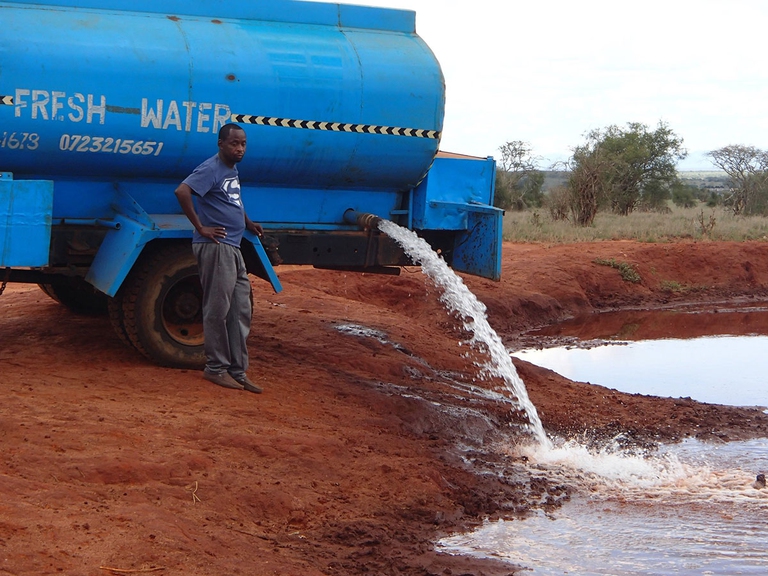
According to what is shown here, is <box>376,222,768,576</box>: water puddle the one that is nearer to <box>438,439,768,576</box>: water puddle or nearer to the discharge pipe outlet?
<box>438,439,768,576</box>: water puddle

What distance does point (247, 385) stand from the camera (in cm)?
628

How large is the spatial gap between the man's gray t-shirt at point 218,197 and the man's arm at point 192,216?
0.03 metres

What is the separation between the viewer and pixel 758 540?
16.7 ft

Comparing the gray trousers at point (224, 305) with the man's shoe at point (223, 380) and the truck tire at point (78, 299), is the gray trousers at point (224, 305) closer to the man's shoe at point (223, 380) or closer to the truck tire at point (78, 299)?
the man's shoe at point (223, 380)

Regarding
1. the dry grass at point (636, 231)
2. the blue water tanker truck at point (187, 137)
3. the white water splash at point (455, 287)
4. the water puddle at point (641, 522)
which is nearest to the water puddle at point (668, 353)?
the white water splash at point (455, 287)

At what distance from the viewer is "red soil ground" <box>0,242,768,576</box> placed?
4.00 meters

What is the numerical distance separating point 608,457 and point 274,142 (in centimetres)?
323

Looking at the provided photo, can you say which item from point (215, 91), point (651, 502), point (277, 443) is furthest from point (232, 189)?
point (651, 502)

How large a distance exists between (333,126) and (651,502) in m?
3.39

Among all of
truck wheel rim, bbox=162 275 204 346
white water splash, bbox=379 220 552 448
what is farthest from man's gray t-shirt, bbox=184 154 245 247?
white water splash, bbox=379 220 552 448

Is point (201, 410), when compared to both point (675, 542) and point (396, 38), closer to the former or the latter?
point (675, 542)

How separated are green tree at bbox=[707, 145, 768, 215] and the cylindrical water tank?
2267 cm

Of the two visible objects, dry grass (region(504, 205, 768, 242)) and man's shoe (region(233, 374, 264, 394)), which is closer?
man's shoe (region(233, 374, 264, 394))

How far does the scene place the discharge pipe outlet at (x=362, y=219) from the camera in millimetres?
7289
